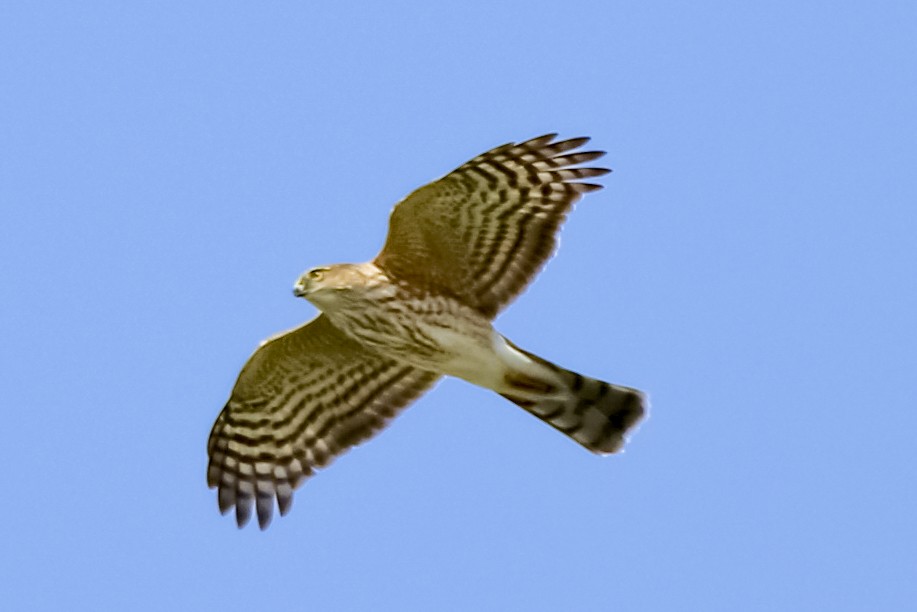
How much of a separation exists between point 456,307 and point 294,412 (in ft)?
5.26

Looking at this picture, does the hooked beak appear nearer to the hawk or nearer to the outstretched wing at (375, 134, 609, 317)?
the hawk

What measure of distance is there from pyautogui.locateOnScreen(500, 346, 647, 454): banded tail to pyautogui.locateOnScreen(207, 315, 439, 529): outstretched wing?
781mm

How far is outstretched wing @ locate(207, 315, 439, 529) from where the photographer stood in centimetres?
1128

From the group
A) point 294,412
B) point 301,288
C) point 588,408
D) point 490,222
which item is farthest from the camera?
point 294,412

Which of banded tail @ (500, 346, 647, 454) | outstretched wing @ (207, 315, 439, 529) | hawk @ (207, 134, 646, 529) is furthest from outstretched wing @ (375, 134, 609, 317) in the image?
outstretched wing @ (207, 315, 439, 529)

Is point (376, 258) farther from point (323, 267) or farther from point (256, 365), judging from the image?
point (256, 365)

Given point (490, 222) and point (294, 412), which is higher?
point (490, 222)

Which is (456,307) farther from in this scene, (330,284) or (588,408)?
(588,408)

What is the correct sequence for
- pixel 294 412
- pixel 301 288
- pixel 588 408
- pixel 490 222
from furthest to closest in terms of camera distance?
pixel 294 412
pixel 588 408
pixel 490 222
pixel 301 288

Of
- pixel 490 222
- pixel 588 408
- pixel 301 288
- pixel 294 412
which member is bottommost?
pixel 588 408

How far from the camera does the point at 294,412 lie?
1159cm

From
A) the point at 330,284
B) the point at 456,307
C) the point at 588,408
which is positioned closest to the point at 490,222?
the point at 456,307

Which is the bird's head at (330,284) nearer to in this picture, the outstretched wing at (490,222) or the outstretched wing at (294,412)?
the outstretched wing at (490,222)

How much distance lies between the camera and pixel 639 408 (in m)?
11.1
